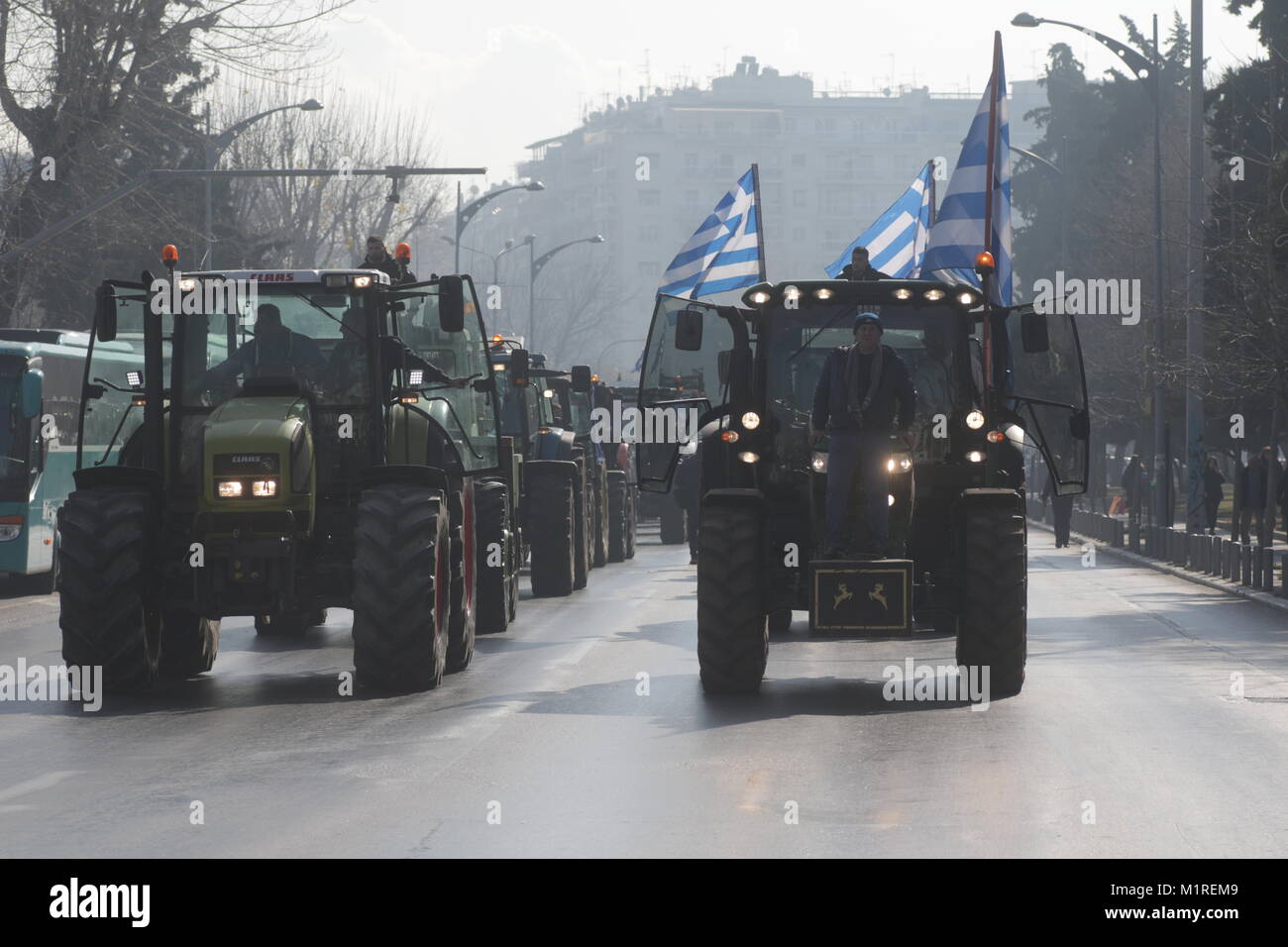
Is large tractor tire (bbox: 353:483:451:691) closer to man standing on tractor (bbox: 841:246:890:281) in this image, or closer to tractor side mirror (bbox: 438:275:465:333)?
tractor side mirror (bbox: 438:275:465:333)

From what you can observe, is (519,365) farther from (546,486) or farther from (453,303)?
(453,303)

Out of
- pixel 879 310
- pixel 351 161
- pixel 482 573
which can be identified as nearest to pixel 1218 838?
pixel 879 310

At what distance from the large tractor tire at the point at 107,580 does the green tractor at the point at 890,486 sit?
345cm

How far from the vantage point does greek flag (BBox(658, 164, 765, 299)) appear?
3369 cm

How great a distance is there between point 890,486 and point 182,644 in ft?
16.4

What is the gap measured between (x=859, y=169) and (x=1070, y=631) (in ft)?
585

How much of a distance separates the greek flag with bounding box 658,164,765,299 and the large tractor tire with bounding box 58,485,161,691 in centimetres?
1947

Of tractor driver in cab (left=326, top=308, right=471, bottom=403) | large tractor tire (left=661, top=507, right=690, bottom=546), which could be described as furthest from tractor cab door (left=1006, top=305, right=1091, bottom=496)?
large tractor tire (left=661, top=507, right=690, bottom=546)

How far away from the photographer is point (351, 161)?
73.4 metres

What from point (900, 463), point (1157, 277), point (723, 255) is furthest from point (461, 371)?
point (1157, 277)

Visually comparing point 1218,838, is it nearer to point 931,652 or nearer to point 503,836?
point 503,836

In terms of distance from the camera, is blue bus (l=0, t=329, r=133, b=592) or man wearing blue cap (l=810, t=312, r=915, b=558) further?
blue bus (l=0, t=329, r=133, b=592)

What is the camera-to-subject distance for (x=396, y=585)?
14.0 m

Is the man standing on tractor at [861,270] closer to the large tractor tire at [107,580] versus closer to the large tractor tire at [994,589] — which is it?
the large tractor tire at [994,589]
